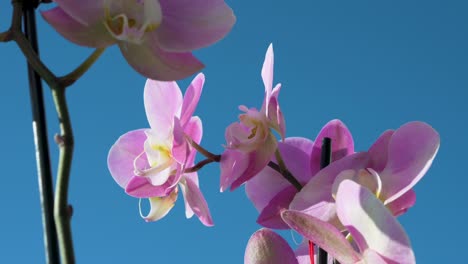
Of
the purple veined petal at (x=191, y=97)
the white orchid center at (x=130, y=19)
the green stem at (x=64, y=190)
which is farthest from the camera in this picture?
the purple veined petal at (x=191, y=97)

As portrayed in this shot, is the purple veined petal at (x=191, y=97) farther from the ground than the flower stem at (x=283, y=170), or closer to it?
farther from the ground

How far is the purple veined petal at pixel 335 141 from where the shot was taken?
1.97 feet

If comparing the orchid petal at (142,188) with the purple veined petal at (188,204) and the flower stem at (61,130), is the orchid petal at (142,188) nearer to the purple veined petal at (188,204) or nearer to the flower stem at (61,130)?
the purple veined petal at (188,204)

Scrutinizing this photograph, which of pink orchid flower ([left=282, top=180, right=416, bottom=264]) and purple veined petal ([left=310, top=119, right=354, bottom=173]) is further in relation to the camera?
purple veined petal ([left=310, top=119, right=354, bottom=173])

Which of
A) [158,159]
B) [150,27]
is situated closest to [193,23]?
[150,27]

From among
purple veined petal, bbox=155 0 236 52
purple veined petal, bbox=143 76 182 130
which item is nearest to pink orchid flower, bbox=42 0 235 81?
purple veined petal, bbox=155 0 236 52

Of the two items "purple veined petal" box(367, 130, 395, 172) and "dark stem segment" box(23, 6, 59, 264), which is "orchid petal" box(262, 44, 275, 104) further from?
"dark stem segment" box(23, 6, 59, 264)

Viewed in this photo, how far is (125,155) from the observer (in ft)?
2.09

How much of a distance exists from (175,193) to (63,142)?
25 centimetres

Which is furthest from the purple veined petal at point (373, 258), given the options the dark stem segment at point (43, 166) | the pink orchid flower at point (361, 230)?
the dark stem segment at point (43, 166)

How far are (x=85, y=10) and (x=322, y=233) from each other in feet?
0.71

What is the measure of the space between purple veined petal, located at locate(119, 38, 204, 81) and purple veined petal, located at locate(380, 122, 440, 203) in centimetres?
17

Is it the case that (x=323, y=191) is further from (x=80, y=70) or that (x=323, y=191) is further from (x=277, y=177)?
(x=80, y=70)

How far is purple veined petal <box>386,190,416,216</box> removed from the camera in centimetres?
55
